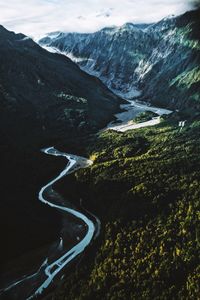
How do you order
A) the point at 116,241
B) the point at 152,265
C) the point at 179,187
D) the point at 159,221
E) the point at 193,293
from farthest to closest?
the point at 179,187, the point at 159,221, the point at 116,241, the point at 152,265, the point at 193,293

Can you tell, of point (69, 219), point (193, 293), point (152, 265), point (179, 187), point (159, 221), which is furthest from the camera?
point (179, 187)

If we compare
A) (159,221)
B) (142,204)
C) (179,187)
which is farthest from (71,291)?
(179,187)

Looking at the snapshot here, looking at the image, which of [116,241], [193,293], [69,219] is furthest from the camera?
[69,219]

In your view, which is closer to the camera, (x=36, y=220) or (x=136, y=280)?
(x=136, y=280)

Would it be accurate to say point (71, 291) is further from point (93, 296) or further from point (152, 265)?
Result: point (152, 265)

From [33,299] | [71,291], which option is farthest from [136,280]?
[33,299]

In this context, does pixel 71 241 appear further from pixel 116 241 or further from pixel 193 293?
pixel 193 293

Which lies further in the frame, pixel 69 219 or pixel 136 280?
pixel 69 219

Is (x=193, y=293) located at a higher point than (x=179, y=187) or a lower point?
lower

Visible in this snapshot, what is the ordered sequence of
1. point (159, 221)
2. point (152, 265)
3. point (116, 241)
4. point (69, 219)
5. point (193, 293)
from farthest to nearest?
point (69, 219) < point (159, 221) < point (116, 241) < point (152, 265) < point (193, 293)
